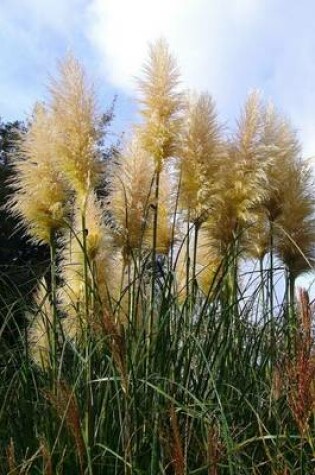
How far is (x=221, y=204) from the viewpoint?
4.36 meters

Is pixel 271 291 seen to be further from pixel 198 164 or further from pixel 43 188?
pixel 43 188

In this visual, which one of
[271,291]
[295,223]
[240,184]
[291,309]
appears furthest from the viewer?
[295,223]

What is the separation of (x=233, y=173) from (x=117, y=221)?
68 centimetres

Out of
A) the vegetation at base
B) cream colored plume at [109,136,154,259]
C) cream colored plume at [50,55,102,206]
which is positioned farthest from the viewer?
cream colored plume at [109,136,154,259]

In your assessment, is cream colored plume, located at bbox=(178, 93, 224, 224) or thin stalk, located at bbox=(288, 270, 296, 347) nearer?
thin stalk, located at bbox=(288, 270, 296, 347)

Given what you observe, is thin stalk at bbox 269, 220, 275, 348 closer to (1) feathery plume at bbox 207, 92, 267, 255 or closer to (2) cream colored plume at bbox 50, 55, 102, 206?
(1) feathery plume at bbox 207, 92, 267, 255

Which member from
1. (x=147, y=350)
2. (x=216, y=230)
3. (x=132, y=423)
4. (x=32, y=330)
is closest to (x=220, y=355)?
(x=147, y=350)

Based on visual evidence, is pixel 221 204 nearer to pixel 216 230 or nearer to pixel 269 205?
pixel 216 230

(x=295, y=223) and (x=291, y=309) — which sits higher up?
(x=295, y=223)

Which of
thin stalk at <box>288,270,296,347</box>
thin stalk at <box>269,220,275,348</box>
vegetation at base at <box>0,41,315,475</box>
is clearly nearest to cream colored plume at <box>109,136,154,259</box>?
vegetation at base at <box>0,41,315,475</box>

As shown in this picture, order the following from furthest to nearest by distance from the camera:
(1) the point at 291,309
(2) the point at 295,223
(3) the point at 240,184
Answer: (2) the point at 295,223, (3) the point at 240,184, (1) the point at 291,309

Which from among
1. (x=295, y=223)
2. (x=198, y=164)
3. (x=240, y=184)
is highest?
(x=198, y=164)

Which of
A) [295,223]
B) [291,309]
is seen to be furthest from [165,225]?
[291,309]

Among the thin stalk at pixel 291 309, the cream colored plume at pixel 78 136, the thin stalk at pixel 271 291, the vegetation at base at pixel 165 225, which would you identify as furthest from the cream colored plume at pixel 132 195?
the thin stalk at pixel 291 309
